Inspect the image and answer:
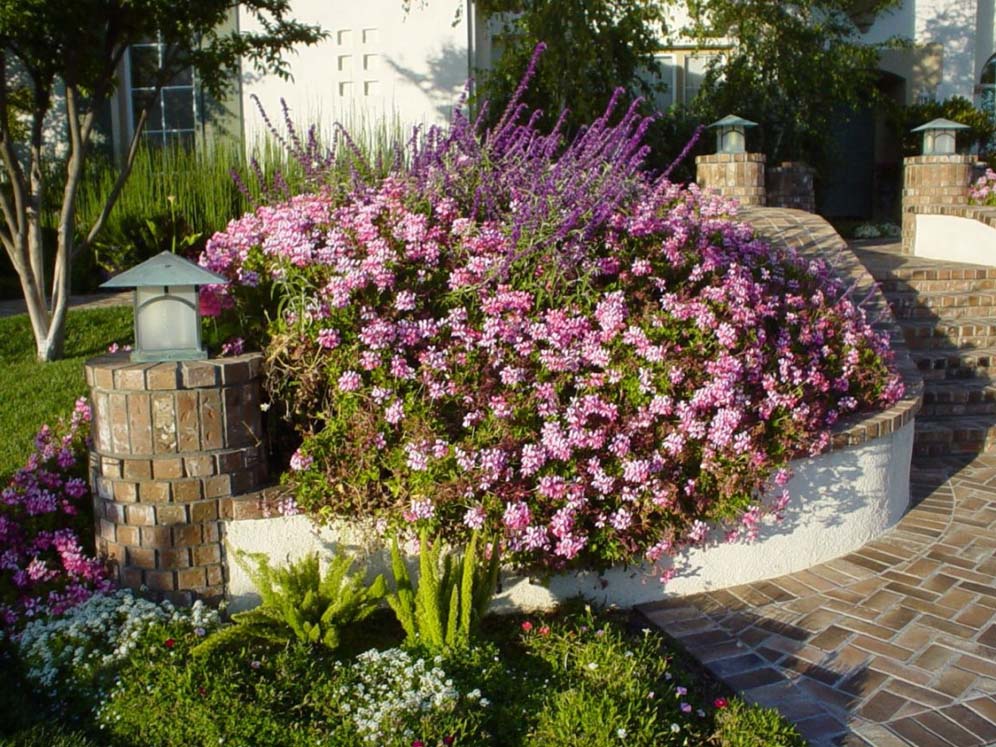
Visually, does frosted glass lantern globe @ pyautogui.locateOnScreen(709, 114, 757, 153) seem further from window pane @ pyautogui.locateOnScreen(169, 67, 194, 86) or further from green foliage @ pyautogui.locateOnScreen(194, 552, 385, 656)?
green foliage @ pyautogui.locateOnScreen(194, 552, 385, 656)

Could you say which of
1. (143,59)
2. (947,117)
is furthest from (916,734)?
(947,117)

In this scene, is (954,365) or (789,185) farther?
(789,185)

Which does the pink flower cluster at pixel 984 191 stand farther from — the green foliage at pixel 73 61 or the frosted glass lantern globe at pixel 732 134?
the green foliage at pixel 73 61

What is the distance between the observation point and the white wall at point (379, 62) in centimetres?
1119

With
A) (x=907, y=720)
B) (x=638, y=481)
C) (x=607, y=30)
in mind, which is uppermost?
(x=607, y=30)

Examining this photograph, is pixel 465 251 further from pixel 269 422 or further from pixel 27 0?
pixel 27 0

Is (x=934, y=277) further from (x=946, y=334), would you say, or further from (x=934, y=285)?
(x=946, y=334)

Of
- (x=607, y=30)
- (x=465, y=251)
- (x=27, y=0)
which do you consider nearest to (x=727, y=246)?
(x=465, y=251)

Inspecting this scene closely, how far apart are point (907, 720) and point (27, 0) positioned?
5760 millimetres

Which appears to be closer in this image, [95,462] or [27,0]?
[95,462]

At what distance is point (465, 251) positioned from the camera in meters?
4.50

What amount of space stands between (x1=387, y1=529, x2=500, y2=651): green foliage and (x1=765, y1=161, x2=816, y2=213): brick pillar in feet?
30.9

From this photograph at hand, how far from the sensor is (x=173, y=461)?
3.87m

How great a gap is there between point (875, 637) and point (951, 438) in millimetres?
2897
